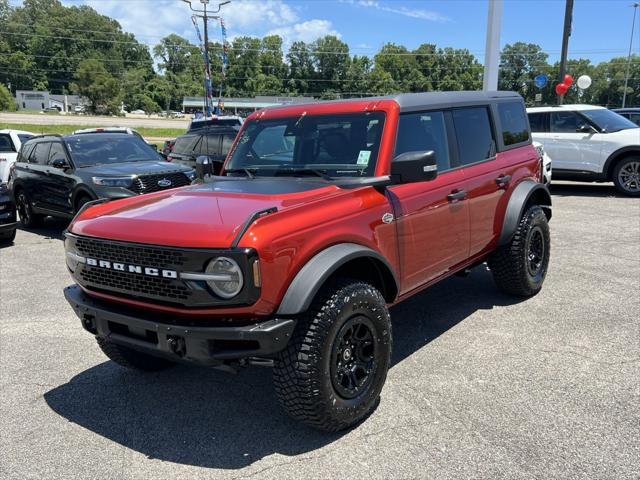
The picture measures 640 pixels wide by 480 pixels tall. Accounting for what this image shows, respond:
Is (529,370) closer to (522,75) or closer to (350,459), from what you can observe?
(350,459)

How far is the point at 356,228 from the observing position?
10.6 feet

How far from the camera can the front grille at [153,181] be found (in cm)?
827

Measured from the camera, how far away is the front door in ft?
12.1

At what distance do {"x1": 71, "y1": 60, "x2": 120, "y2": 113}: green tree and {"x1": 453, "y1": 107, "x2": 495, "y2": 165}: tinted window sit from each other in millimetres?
96860

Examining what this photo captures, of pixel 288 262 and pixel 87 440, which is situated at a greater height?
pixel 288 262

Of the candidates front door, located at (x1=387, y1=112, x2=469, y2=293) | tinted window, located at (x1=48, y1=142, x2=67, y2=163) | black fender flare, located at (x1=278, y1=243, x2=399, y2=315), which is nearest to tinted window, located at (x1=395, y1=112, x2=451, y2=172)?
front door, located at (x1=387, y1=112, x2=469, y2=293)

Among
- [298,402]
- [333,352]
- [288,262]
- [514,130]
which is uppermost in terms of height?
[514,130]

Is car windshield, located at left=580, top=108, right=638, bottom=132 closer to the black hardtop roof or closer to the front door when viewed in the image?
the black hardtop roof

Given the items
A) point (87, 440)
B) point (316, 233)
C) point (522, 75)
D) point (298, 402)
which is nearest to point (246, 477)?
point (298, 402)

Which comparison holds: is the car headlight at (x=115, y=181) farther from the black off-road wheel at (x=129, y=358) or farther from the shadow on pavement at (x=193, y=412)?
the black off-road wheel at (x=129, y=358)

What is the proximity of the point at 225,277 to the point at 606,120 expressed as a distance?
11846 millimetres

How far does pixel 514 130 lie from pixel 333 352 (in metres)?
3.49

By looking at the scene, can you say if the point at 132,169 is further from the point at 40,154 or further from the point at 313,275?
the point at 313,275

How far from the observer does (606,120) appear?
11.9 metres
